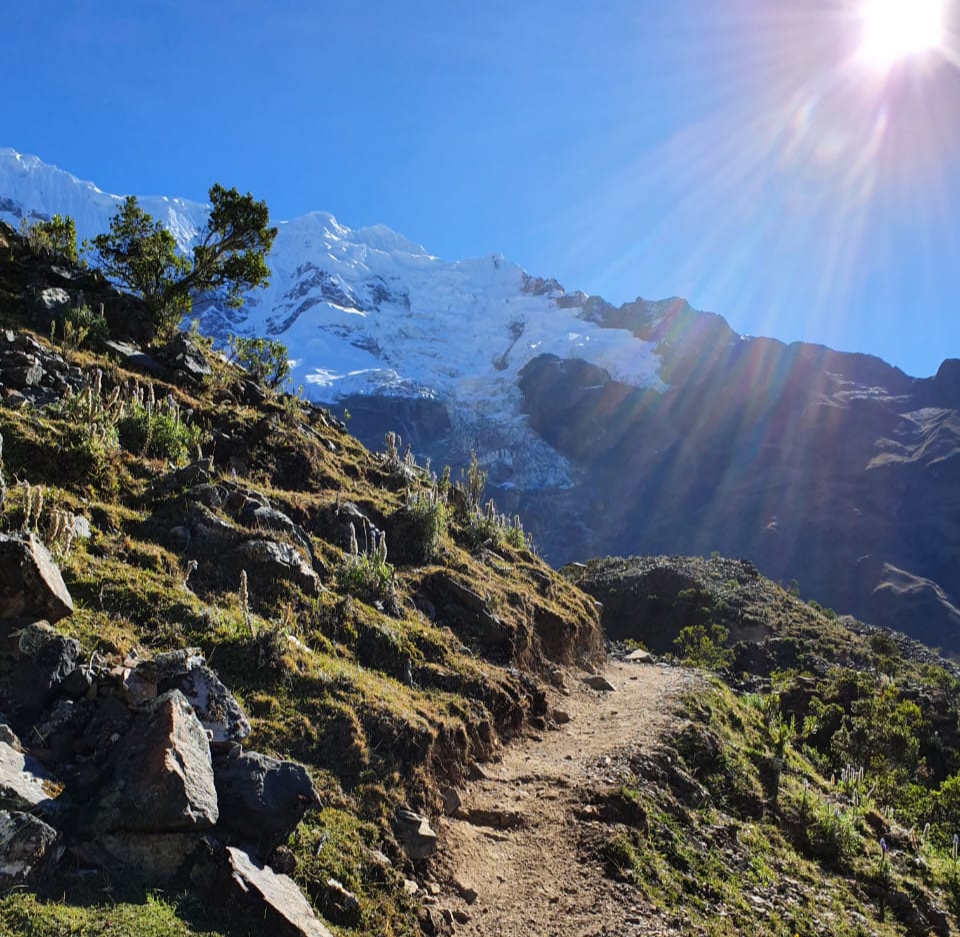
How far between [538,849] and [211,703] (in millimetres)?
4122

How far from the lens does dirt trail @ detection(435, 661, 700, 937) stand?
652 cm

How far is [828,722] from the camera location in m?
23.6

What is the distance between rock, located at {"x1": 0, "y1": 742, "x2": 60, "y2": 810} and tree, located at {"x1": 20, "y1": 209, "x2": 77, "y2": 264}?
59.6 ft

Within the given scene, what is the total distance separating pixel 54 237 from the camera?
783 inches

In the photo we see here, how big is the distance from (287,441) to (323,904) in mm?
11628

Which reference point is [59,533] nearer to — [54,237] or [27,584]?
[27,584]

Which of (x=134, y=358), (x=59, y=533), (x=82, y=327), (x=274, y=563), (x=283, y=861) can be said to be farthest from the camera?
(x=134, y=358)

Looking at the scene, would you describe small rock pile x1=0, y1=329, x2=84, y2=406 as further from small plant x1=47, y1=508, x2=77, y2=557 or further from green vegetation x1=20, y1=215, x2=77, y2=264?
green vegetation x1=20, y1=215, x2=77, y2=264

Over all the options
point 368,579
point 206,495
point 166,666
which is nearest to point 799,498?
point 368,579

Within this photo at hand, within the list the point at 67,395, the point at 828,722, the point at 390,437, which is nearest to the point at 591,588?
the point at 828,722

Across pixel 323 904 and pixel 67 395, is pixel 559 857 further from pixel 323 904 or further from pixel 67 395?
pixel 67 395

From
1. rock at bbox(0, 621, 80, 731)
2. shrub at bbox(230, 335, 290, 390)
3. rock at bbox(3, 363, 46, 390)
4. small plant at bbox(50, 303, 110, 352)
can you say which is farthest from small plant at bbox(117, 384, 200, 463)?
shrub at bbox(230, 335, 290, 390)

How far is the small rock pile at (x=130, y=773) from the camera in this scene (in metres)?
4.66

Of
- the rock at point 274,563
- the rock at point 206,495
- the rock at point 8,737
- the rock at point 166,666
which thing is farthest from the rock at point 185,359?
the rock at point 8,737
